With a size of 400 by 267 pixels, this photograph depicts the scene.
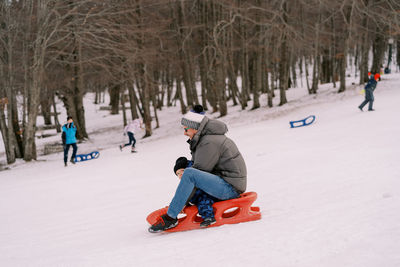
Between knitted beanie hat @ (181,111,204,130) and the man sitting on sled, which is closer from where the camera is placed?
the man sitting on sled

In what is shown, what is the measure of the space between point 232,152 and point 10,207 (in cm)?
620

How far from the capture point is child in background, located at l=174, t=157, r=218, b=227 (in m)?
3.85

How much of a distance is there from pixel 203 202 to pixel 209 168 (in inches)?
17.7

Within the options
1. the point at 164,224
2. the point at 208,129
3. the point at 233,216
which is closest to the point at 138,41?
the point at 208,129

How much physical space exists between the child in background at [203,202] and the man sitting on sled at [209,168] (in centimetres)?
15

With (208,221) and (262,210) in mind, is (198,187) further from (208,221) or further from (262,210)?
(262,210)

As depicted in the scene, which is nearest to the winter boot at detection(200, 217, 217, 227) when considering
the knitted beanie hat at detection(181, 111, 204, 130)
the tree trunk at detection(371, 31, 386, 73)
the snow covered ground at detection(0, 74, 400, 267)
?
the snow covered ground at detection(0, 74, 400, 267)

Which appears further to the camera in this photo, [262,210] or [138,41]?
[138,41]

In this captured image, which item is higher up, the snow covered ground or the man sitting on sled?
the man sitting on sled

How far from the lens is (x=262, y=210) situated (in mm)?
4422

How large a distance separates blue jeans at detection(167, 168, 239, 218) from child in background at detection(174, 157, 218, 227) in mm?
146

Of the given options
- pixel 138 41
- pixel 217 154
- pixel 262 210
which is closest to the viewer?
pixel 217 154

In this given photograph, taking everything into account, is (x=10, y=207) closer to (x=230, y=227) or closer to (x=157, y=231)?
(x=157, y=231)

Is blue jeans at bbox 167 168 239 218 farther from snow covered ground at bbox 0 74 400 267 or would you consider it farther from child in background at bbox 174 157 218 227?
snow covered ground at bbox 0 74 400 267
